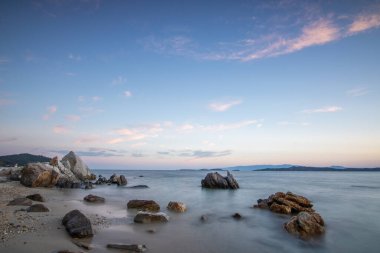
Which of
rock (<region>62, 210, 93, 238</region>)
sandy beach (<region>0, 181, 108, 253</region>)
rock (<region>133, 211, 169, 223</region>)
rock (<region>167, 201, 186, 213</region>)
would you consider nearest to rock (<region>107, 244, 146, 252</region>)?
sandy beach (<region>0, 181, 108, 253</region>)

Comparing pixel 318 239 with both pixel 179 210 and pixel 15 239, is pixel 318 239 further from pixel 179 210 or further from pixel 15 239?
pixel 15 239

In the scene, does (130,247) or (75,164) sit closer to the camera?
(130,247)

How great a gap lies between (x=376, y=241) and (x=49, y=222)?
16115 mm

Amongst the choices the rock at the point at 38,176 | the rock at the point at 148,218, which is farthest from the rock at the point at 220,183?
the rock at the point at 148,218

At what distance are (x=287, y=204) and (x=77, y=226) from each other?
15955mm

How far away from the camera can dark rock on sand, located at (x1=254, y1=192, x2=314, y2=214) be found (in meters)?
22.4

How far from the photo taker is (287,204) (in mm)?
22859

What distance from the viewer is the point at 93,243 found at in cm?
1156

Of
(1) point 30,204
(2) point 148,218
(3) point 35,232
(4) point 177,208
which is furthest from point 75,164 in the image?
(3) point 35,232

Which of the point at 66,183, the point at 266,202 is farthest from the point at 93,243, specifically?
the point at 66,183

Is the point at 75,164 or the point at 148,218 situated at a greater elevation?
the point at 75,164

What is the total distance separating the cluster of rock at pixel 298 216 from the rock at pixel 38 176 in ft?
89.2

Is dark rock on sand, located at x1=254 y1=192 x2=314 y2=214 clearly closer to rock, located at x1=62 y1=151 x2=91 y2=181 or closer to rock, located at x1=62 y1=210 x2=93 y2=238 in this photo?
rock, located at x1=62 y1=210 x2=93 y2=238

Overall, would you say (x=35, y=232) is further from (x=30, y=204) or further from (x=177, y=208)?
(x=177, y=208)
